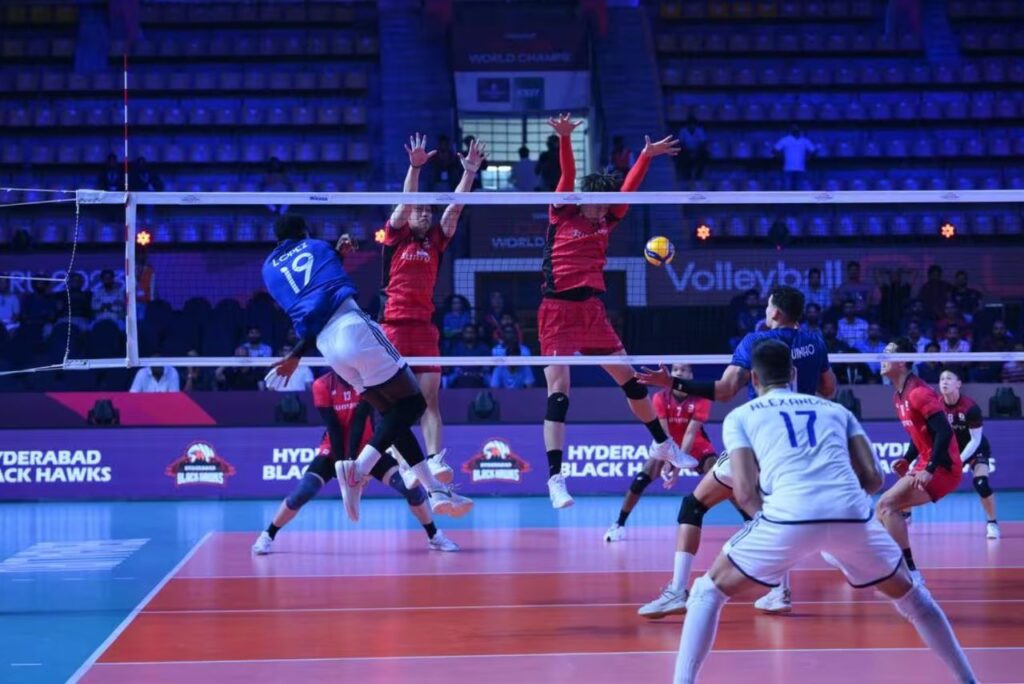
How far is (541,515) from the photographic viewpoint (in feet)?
47.5

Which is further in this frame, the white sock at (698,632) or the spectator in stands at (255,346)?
the spectator in stands at (255,346)

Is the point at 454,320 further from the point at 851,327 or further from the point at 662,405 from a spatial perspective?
the point at 851,327

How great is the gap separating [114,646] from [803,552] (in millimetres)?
4556

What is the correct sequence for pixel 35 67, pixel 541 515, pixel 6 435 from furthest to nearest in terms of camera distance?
pixel 35 67, pixel 6 435, pixel 541 515

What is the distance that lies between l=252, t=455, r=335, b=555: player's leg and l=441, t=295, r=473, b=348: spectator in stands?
14.3 ft

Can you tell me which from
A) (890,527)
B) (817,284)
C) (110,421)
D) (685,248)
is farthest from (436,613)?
(685,248)

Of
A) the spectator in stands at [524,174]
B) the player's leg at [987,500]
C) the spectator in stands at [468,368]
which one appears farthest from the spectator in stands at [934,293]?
the spectator in stands at [524,174]

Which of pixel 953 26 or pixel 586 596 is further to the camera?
pixel 953 26

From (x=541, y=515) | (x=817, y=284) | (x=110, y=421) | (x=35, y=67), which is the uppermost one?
(x=35, y=67)

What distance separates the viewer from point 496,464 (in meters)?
16.2

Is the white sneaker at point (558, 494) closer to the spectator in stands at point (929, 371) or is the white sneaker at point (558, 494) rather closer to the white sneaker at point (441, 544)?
the white sneaker at point (441, 544)

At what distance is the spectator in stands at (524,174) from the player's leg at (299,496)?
12.9 meters

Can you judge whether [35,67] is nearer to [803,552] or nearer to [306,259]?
[306,259]

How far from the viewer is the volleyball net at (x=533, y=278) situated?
15.7m
